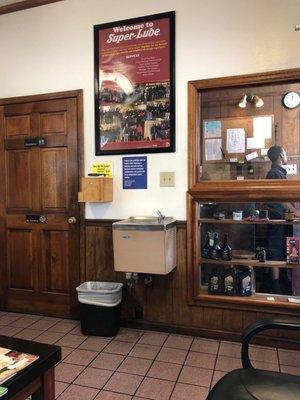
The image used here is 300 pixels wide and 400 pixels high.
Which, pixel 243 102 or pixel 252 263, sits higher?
pixel 243 102

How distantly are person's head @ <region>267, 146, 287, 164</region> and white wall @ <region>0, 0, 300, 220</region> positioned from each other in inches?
23.6

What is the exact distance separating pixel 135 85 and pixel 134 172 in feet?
2.42

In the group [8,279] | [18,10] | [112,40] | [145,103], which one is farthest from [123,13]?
[8,279]

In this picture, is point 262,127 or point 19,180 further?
point 19,180

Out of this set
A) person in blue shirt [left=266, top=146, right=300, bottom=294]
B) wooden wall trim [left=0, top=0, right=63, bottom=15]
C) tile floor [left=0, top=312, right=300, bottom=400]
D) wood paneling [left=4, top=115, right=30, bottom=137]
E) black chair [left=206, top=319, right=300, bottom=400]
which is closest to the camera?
black chair [left=206, top=319, right=300, bottom=400]

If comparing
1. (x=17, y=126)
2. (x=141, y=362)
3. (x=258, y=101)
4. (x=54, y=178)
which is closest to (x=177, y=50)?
(x=258, y=101)

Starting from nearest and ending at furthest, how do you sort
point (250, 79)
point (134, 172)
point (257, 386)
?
point (257, 386), point (250, 79), point (134, 172)

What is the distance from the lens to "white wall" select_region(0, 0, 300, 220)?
2.49m

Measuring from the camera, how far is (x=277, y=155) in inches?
102

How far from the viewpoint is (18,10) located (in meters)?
3.15

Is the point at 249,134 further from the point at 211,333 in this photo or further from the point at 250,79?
the point at 211,333

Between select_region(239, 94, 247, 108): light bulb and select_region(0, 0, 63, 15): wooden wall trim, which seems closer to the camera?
select_region(239, 94, 247, 108): light bulb

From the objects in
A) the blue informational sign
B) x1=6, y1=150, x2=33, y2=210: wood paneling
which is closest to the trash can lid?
the blue informational sign

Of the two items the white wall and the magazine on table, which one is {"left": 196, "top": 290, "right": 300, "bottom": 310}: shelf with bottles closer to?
the white wall
